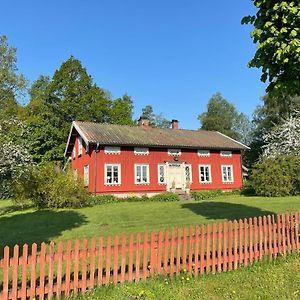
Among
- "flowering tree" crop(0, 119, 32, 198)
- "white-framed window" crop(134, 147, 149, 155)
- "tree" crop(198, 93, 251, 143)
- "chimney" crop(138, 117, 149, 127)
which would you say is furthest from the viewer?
"tree" crop(198, 93, 251, 143)

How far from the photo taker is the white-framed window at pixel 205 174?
32.9 meters

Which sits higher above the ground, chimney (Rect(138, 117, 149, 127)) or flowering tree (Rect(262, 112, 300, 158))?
chimney (Rect(138, 117, 149, 127))

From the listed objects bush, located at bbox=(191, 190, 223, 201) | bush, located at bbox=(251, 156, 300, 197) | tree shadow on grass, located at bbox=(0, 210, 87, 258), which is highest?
bush, located at bbox=(251, 156, 300, 197)

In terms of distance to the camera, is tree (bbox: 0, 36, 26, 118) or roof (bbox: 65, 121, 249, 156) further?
roof (bbox: 65, 121, 249, 156)

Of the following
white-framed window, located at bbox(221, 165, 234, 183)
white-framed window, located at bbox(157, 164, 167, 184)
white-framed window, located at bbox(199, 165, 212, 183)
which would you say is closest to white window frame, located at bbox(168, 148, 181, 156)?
white-framed window, located at bbox(157, 164, 167, 184)

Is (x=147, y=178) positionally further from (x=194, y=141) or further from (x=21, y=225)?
(x=21, y=225)

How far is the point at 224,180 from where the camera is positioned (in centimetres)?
3419

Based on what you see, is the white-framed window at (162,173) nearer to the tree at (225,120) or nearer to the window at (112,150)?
the window at (112,150)

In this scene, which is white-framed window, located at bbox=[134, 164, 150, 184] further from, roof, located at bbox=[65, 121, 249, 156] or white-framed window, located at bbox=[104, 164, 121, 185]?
roof, located at bbox=[65, 121, 249, 156]

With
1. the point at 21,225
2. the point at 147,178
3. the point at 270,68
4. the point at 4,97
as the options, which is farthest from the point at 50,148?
the point at 270,68

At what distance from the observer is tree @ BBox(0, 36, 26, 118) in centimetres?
2197

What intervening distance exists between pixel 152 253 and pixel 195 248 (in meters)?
1.02

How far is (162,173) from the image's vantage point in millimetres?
31094

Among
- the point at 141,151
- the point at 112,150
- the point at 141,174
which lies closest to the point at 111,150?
the point at 112,150
